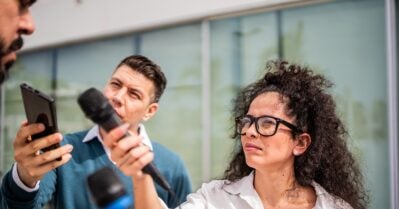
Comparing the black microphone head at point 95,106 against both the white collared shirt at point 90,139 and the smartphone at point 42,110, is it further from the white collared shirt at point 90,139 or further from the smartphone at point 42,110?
the white collared shirt at point 90,139

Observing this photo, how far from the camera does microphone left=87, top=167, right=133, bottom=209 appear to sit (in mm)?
726

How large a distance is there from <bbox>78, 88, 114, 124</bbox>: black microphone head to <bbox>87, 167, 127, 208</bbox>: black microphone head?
12cm

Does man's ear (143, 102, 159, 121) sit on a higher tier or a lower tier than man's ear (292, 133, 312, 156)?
higher

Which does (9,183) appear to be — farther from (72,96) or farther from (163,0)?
(72,96)

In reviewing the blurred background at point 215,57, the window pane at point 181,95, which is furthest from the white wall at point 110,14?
the window pane at point 181,95

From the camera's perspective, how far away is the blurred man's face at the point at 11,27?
2.73 feet

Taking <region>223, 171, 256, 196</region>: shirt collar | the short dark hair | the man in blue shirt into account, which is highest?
the short dark hair

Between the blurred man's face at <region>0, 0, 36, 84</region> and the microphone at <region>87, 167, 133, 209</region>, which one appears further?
the blurred man's face at <region>0, 0, 36, 84</region>

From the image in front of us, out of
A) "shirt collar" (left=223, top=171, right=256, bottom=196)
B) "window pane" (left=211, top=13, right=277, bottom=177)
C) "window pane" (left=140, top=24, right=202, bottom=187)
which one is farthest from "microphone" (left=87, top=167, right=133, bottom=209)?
"window pane" (left=140, top=24, right=202, bottom=187)

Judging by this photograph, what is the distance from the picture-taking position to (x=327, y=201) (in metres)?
1.41

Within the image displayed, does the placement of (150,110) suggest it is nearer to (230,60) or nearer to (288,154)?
(288,154)

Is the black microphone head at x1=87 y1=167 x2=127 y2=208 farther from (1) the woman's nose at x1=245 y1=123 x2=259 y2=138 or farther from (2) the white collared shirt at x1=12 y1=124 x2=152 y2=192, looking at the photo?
(1) the woman's nose at x1=245 y1=123 x2=259 y2=138

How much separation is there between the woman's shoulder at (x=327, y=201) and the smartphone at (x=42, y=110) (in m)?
0.83

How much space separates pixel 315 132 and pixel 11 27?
104 cm
